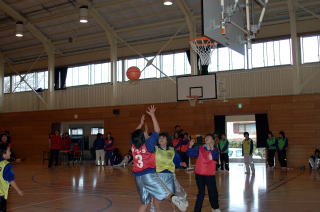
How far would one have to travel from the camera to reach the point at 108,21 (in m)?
19.3

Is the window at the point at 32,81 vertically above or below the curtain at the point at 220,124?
above

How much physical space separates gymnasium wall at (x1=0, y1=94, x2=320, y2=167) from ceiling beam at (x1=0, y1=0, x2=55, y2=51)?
13.6ft

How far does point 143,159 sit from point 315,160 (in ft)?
37.7

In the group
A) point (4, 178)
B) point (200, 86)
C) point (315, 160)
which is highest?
point (200, 86)

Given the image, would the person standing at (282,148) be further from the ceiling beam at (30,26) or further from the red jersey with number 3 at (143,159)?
the ceiling beam at (30,26)

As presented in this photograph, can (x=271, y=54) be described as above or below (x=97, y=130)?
above

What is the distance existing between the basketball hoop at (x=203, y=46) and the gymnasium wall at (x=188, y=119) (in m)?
3.19

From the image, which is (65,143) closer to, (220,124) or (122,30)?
(122,30)

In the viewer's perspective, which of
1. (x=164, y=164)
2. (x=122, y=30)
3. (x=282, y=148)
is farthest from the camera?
(x=122, y=30)

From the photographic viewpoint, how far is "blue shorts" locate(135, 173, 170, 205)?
5066mm

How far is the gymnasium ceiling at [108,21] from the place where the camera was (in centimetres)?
1684

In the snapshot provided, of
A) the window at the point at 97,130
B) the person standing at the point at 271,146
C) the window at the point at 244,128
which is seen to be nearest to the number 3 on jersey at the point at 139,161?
the person standing at the point at 271,146

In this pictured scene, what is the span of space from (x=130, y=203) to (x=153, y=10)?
12.8 meters

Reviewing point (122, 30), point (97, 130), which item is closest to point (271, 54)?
point (122, 30)
